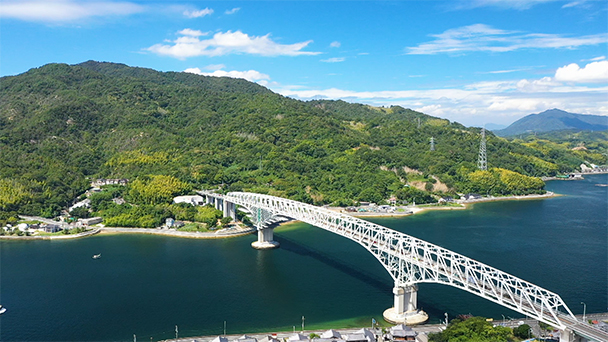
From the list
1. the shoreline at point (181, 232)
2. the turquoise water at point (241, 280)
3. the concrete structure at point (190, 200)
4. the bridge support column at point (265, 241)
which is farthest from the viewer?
the concrete structure at point (190, 200)

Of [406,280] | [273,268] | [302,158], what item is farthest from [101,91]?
[406,280]

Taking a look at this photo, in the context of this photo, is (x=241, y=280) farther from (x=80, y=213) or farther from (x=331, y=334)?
(x=80, y=213)

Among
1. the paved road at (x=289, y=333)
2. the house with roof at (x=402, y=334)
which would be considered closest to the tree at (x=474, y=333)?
the house with roof at (x=402, y=334)

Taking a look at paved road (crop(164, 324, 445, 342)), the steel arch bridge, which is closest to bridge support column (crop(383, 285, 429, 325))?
the steel arch bridge

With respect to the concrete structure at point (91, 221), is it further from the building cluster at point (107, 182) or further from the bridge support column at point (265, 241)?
the bridge support column at point (265, 241)

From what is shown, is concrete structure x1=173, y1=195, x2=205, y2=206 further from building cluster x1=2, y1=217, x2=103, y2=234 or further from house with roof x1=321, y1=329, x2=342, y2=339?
house with roof x1=321, y1=329, x2=342, y2=339

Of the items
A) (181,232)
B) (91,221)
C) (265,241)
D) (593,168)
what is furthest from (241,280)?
(593,168)
